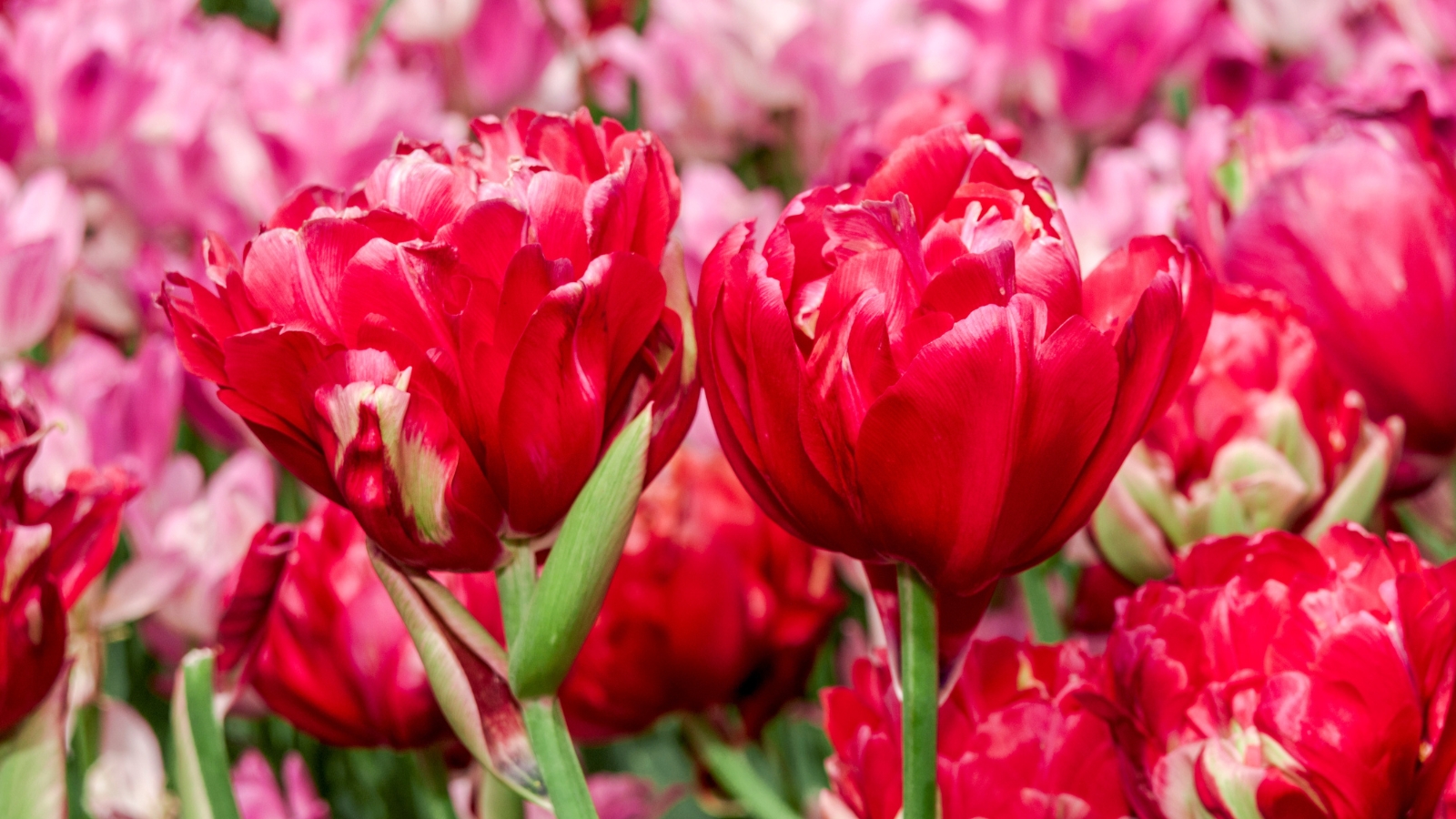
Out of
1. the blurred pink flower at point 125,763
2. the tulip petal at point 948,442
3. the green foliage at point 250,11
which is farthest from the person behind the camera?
the green foliage at point 250,11

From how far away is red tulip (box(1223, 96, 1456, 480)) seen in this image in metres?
0.35

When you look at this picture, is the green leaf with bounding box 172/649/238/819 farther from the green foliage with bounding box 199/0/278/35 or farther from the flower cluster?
the green foliage with bounding box 199/0/278/35

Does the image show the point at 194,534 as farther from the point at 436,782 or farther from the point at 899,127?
the point at 899,127

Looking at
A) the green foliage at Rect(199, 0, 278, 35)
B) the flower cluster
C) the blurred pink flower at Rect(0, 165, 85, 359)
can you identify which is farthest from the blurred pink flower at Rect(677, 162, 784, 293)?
the green foliage at Rect(199, 0, 278, 35)

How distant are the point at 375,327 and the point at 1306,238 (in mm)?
243

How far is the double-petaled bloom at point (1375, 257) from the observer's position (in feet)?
1.14

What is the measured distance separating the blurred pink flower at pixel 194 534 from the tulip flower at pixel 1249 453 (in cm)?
27

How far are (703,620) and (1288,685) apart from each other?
0.75ft

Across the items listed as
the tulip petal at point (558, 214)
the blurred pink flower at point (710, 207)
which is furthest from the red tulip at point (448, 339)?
the blurred pink flower at point (710, 207)

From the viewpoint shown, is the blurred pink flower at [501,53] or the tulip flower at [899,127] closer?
the tulip flower at [899,127]

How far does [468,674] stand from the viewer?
24 cm

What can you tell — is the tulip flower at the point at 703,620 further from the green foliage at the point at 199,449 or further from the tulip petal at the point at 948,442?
the green foliage at the point at 199,449

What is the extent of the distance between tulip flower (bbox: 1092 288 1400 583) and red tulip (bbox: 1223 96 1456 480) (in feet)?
0.05

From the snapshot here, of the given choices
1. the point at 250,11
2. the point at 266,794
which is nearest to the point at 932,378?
the point at 266,794
